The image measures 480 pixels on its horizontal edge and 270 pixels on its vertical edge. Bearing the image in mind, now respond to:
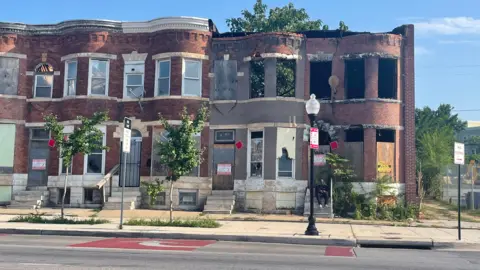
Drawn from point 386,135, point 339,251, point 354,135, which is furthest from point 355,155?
point 339,251

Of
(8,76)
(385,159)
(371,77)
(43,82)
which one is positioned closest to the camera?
(385,159)

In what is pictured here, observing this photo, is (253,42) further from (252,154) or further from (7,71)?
(7,71)

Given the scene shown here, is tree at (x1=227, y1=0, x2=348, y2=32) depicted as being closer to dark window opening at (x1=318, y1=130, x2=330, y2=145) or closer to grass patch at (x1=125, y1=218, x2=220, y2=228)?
dark window opening at (x1=318, y1=130, x2=330, y2=145)

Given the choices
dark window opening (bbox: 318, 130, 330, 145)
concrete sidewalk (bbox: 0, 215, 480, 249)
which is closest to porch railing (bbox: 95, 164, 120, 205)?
concrete sidewalk (bbox: 0, 215, 480, 249)

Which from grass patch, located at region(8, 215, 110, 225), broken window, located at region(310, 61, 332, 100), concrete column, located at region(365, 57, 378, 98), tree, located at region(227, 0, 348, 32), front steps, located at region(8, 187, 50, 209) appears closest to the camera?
grass patch, located at region(8, 215, 110, 225)

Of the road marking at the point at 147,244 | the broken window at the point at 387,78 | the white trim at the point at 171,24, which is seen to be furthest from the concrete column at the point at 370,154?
the road marking at the point at 147,244

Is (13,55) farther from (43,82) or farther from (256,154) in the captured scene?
(256,154)

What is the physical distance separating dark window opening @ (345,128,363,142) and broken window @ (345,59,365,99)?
1.68 meters

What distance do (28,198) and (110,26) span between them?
882 centimetres

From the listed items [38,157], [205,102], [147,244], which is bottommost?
→ [147,244]

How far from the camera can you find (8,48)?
24.5m

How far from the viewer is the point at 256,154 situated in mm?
22766

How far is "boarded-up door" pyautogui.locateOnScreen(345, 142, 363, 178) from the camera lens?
2209 cm

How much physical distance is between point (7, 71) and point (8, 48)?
3.64 feet
